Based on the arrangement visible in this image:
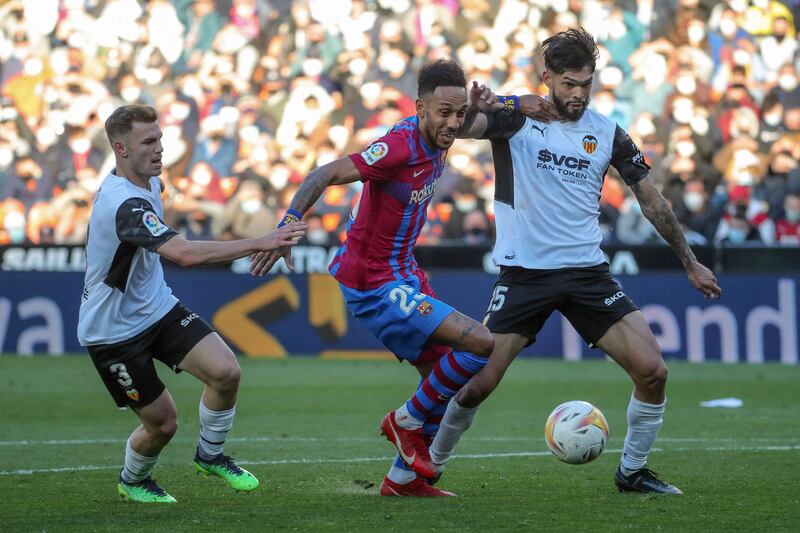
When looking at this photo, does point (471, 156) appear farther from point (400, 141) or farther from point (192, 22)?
point (400, 141)

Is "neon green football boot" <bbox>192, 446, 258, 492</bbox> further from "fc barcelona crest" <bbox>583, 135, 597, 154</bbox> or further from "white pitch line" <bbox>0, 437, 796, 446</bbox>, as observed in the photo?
"white pitch line" <bbox>0, 437, 796, 446</bbox>

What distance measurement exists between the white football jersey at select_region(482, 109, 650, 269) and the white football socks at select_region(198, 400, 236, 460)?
5.78 ft

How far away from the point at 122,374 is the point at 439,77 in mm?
2275

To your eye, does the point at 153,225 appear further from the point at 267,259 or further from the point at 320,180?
the point at 320,180

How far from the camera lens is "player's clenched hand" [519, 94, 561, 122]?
289 inches

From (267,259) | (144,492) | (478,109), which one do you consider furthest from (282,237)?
(144,492)

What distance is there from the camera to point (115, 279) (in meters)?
6.87

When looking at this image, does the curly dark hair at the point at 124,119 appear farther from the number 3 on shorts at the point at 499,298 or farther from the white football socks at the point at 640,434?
the white football socks at the point at 640,434

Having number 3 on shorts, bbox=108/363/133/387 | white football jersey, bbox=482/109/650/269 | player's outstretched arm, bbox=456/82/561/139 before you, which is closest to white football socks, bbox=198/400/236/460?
number 3 on shorts, bbox=108/363/133/387

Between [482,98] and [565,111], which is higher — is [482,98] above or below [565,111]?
above

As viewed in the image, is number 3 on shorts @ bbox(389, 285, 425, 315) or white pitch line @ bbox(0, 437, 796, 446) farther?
white pitch line @ bbox(0, 437, 796, 446)

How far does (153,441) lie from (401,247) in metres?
1.67

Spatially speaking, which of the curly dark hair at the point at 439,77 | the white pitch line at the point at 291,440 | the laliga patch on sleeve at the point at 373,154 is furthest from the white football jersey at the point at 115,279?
the white pitch line at the point at 291,440

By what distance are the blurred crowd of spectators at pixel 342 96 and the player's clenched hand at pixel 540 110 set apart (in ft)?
30.9
